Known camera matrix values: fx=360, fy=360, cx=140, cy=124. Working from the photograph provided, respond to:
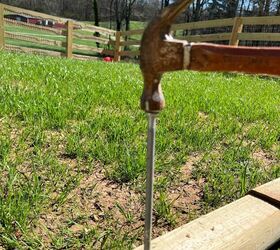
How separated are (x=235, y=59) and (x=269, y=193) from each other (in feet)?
3.77

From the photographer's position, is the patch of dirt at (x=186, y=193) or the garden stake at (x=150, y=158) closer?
the garden stake at (x=150, y=158)

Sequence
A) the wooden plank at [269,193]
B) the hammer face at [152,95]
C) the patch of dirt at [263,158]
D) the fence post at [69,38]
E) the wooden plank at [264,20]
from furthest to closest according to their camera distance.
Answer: the fence post at [69,38] → the wooden plank at [264,20] → the patch of dirt at [263,158] → the wooden plank at [269,193] → the hammer face at [152,95]

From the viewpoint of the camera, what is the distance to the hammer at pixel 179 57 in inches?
31.9

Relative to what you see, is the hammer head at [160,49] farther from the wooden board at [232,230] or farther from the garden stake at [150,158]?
the wooden board at [232,230]

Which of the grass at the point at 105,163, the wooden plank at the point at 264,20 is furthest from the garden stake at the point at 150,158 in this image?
the wooden plank at the point at 264,20

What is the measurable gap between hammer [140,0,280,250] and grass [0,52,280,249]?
32.2 inches

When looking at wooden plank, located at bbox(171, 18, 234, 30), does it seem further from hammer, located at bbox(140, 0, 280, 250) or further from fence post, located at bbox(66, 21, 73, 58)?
hammer, located at bbox(140, 0, 280, 250)

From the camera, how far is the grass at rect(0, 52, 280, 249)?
156 cm

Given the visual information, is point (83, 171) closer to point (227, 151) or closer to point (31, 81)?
point (227, 151)

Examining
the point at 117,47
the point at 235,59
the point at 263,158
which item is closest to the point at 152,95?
the point at 235,59

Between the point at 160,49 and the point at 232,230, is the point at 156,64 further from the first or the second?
the point at 232,230

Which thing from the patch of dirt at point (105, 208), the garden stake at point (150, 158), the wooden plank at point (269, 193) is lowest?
the patch of dirt at point (105, 208)

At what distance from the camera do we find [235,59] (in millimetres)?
827

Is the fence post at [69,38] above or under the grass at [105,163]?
above
